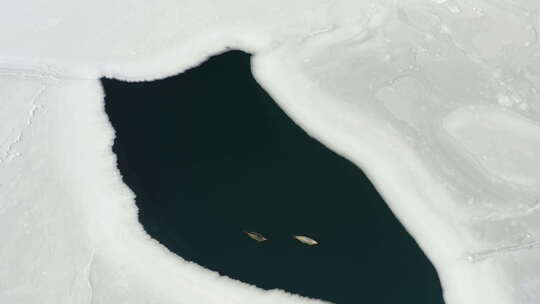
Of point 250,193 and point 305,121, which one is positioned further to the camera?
point 305,121

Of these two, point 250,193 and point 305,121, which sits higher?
point 305,121

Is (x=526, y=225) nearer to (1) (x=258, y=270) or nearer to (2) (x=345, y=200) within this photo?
(2) (x=345, y=200)

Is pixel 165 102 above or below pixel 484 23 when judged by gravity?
below

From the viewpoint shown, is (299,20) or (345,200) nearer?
(345,200)

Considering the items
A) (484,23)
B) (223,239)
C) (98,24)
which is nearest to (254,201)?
(223,239)
